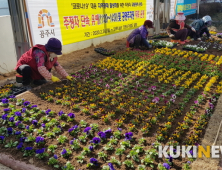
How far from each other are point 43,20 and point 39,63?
286 cm

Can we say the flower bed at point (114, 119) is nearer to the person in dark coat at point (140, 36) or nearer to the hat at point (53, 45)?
the hat at point (53, 45)

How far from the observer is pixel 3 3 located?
6.70m

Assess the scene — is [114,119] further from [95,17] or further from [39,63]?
[95,17]

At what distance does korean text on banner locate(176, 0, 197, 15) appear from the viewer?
1523 centimetres

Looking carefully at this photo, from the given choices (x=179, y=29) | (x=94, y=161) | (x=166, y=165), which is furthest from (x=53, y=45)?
(x=179, y=29)

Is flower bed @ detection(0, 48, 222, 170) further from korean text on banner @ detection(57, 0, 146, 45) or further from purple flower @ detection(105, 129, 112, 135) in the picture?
korean text on banner @ detection(57, 0, 146, 45)

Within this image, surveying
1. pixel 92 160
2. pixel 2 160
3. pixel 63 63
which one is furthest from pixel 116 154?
pixel 63 63

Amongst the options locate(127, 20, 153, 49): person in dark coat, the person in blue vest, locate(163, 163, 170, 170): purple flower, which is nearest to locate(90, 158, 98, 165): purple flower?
locate(163, 163, 170, 170): purple flower

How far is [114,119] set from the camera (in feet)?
13.1

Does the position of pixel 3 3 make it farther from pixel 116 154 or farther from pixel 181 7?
pixel 181 7

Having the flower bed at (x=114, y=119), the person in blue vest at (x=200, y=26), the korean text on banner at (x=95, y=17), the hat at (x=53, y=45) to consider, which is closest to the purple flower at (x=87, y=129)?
the flower bed at (x=114, y=119)

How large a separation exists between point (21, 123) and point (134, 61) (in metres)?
4.34

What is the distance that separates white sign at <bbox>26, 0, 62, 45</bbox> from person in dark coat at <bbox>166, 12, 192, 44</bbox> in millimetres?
5188

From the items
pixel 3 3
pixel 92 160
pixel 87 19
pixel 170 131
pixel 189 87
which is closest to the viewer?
pixel 92 160
